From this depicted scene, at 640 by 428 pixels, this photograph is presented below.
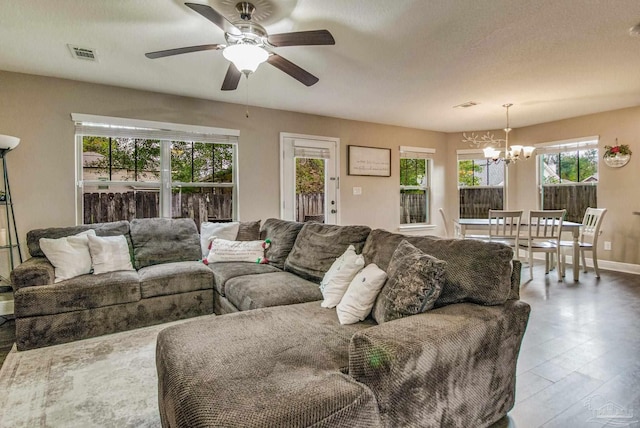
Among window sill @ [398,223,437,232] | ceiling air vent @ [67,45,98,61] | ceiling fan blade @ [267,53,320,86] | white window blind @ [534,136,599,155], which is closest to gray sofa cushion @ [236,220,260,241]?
ceiling fan blade @ [267,53,320,86]

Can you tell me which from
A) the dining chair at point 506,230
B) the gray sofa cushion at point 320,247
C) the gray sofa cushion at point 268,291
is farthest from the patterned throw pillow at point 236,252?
the dining chair at point 506,230

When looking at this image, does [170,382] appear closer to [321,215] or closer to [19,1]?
[19,1]

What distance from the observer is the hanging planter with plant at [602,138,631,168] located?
200 inches

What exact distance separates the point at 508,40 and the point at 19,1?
367 centimetres

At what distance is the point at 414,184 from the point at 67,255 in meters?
5.65

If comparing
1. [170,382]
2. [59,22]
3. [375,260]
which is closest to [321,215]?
[375,260]

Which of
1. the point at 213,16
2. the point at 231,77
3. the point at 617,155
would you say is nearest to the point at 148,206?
the point at 231,77

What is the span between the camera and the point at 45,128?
3.69 metres

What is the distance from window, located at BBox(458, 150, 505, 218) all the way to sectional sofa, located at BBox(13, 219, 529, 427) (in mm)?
5140

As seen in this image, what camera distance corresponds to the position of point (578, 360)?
2.32m

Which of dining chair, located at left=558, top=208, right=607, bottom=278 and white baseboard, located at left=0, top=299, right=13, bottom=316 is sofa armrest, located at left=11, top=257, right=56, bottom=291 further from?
dining chair, located at left=558, top=208, right=607, bottom=278

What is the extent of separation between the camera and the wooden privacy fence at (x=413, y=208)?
21.7 ft

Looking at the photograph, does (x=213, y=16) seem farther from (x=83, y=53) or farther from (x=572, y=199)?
(x=572, y=199)

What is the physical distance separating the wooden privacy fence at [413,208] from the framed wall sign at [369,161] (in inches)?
29.2
